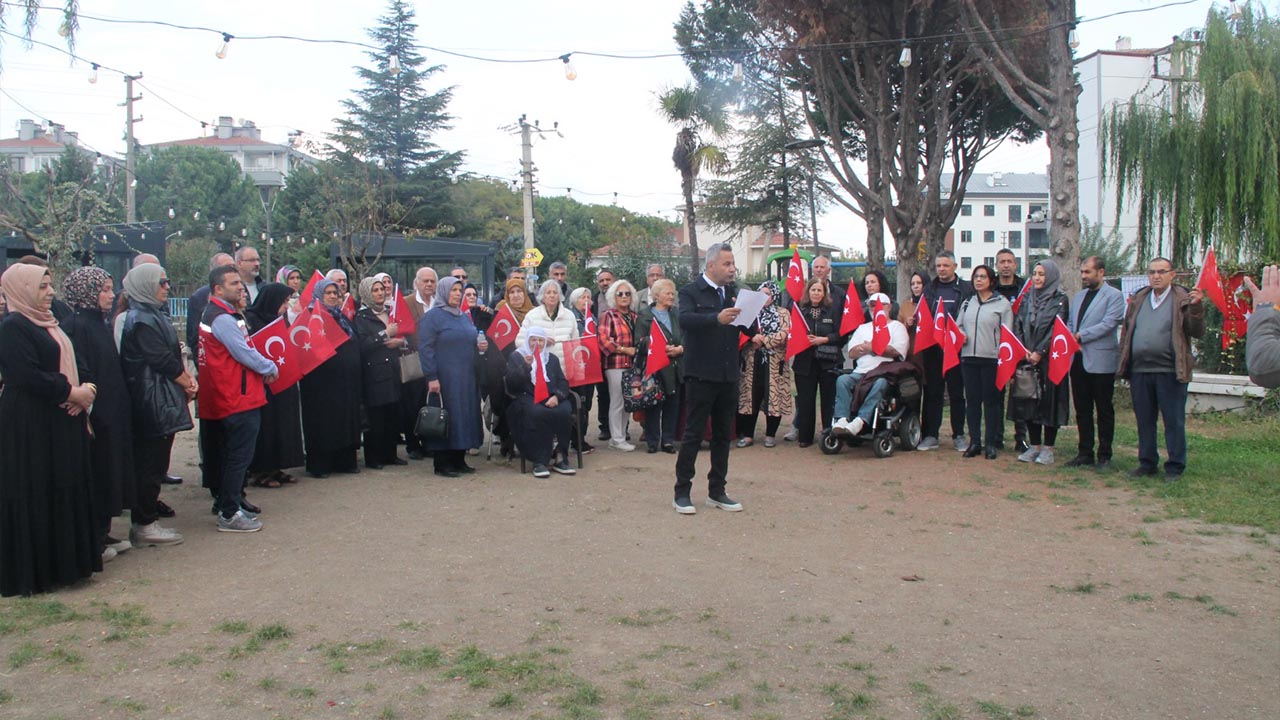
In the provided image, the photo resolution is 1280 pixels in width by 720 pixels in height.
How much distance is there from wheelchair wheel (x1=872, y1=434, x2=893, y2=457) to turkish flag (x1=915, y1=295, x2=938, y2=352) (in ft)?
3.22

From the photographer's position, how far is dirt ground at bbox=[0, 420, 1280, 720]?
4.13 meters

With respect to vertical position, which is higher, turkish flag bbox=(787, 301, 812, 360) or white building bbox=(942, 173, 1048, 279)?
white building bbox=(942, 173, 1048, 279)

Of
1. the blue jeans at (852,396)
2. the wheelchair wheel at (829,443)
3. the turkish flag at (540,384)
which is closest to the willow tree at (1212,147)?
the blue jeans at (852,396)

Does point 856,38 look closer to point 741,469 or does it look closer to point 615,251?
point 741,469

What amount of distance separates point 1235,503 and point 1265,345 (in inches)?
163

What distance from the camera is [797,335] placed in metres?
10.6

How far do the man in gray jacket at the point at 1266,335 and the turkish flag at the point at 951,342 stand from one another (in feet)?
17.9

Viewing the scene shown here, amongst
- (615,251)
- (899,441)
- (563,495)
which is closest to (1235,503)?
(899,441)

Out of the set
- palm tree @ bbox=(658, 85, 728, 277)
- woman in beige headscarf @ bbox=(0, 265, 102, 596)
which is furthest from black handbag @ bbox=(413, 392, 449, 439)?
palm tree @ bbox=(658, 85, 728, 277)

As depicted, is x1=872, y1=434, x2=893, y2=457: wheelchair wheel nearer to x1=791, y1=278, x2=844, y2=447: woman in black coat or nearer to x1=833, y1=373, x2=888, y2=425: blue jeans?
x1=833, y1=373, x2=888, y2=425: blue jeans

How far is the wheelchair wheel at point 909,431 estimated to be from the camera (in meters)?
10.3

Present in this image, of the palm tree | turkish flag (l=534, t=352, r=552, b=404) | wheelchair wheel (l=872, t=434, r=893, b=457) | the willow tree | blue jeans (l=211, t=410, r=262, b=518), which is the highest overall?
the palm tree

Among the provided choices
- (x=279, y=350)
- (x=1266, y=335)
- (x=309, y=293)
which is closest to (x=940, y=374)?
(x=1266, y=335)

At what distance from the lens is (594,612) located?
5215mm
